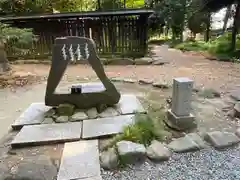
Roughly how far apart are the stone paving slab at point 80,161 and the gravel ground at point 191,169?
141mm

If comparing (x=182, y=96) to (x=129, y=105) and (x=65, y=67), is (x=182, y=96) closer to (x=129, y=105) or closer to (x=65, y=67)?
(x=129, y=105)

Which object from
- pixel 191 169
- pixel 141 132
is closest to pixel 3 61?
pixel 141 132

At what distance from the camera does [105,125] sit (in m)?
2.96

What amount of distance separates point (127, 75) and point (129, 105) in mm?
2401

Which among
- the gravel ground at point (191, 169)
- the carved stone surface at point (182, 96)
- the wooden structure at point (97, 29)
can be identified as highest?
the wooden structure at point (97, 29)

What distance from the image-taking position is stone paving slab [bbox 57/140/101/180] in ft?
7.00

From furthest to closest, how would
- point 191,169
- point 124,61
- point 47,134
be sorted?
point 124,61 < point 47,134 < point 191,169

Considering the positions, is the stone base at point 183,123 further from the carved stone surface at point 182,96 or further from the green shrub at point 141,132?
the green shrub at point 141,132

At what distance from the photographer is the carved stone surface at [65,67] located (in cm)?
315

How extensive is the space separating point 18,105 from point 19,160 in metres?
1.87

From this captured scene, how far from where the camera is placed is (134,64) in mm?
7258

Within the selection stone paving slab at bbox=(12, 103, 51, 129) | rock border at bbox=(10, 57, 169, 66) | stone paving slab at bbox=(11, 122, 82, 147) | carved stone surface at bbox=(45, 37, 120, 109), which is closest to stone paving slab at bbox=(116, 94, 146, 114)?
carved stone surface at bbox=(45, 37, 120, 109)

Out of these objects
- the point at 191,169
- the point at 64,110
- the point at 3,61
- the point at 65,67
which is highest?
the point at 65,67

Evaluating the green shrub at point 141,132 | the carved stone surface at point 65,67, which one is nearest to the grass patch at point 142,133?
the green shrub at point 141,132
